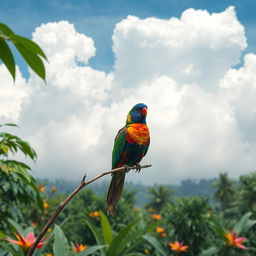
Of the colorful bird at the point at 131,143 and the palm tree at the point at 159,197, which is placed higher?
the colorful bird at the point at 131,143

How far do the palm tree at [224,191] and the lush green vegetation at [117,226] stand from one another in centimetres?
2848

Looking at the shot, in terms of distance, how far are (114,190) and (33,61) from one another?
0.47m

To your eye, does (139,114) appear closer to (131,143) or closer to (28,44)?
(131,143)

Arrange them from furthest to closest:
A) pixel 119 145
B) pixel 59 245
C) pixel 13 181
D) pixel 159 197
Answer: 1. pixel 159 197
2. pixel 13 181
3. pixel 59 245
4. pixel 119 145

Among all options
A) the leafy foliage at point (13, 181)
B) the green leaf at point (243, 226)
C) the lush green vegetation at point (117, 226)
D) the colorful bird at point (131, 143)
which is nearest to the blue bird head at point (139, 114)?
the colorful bird at point (131, 143)

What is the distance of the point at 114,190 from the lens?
1.09m

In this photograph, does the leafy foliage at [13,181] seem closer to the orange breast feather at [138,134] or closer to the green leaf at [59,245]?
the green leaf at [59,245]

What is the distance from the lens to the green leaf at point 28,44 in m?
0.90

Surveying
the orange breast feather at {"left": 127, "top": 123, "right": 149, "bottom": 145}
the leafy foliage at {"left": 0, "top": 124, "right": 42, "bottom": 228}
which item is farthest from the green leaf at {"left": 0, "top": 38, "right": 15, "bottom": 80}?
the leafy foliage at {"left": 0, "top": 124, "right": 42, "bottom": 228}

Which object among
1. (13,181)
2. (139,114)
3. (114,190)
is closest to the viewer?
(114,190)

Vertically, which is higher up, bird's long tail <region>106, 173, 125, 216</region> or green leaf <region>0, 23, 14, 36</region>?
green leaf <region>0, 23, 14, 36</region>

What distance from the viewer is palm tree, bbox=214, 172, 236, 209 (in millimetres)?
38991

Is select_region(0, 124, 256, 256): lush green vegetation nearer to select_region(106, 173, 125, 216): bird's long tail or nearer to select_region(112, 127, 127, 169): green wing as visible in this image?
select_region(112, 127, 127, 169): green wing

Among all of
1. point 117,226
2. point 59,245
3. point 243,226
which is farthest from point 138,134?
point 117,226
